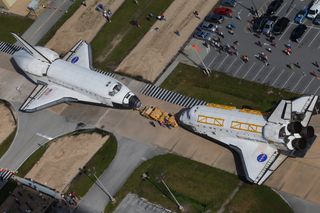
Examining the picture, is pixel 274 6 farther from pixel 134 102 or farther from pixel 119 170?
pixel 119 170

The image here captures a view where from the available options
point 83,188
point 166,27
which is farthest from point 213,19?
point 83,188

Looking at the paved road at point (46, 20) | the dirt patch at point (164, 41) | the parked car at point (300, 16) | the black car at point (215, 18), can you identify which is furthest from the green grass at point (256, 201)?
the paved road at point (46, 20)

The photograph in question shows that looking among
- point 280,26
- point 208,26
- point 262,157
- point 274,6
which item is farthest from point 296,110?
point 208,26

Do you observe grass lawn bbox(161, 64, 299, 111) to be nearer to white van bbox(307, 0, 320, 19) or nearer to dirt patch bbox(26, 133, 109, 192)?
dirt patch bbox(26, 133, 109, 192)

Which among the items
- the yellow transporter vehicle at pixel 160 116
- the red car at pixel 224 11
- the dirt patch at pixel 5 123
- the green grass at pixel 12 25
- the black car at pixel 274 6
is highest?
the black car at pixel 274 6

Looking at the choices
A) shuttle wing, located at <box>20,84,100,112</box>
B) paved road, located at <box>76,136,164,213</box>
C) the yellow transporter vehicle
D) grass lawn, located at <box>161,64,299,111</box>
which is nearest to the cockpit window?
shuttle wing, located at <box>20,84,100,112</box>

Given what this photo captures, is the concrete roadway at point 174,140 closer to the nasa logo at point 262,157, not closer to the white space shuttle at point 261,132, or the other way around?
the white space shuttle at point 261,132

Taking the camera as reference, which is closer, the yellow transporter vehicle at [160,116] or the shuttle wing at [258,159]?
the shuttle wing at [258,159]
